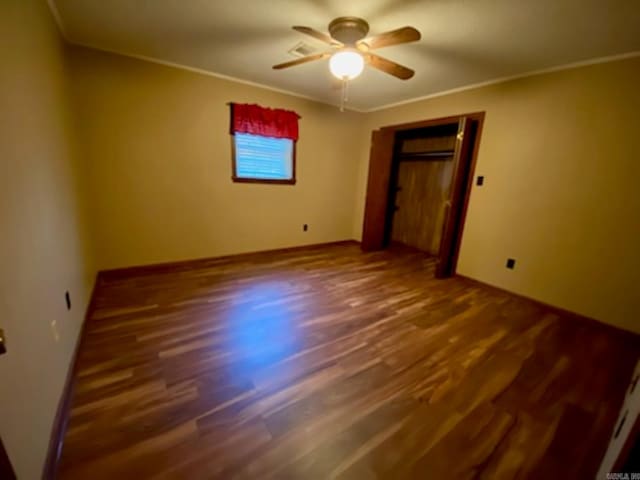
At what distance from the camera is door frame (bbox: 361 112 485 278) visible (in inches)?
127

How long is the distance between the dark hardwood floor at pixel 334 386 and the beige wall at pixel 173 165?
71 centimetres

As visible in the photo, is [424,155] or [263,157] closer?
[263,157]

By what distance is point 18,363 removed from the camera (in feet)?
3.05

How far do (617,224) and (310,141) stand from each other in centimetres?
356

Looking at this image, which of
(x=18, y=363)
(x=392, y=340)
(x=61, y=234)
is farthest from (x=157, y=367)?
(x=392, y=340)

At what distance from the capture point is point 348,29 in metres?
1.94

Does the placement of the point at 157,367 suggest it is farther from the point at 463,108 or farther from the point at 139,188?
the point at 463,108

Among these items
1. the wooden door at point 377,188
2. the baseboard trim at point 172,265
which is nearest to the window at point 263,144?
the baseboard trim at point 172,265

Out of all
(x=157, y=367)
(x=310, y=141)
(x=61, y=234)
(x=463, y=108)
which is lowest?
(x=157, y=367)

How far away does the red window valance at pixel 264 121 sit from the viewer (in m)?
3.38

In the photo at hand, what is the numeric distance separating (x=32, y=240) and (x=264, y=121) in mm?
2906

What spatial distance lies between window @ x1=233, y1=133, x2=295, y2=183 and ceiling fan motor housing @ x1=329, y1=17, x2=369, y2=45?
1886 mm

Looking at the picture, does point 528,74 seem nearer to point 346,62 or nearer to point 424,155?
point 424,155

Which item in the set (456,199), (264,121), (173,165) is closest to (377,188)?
(456,199)
